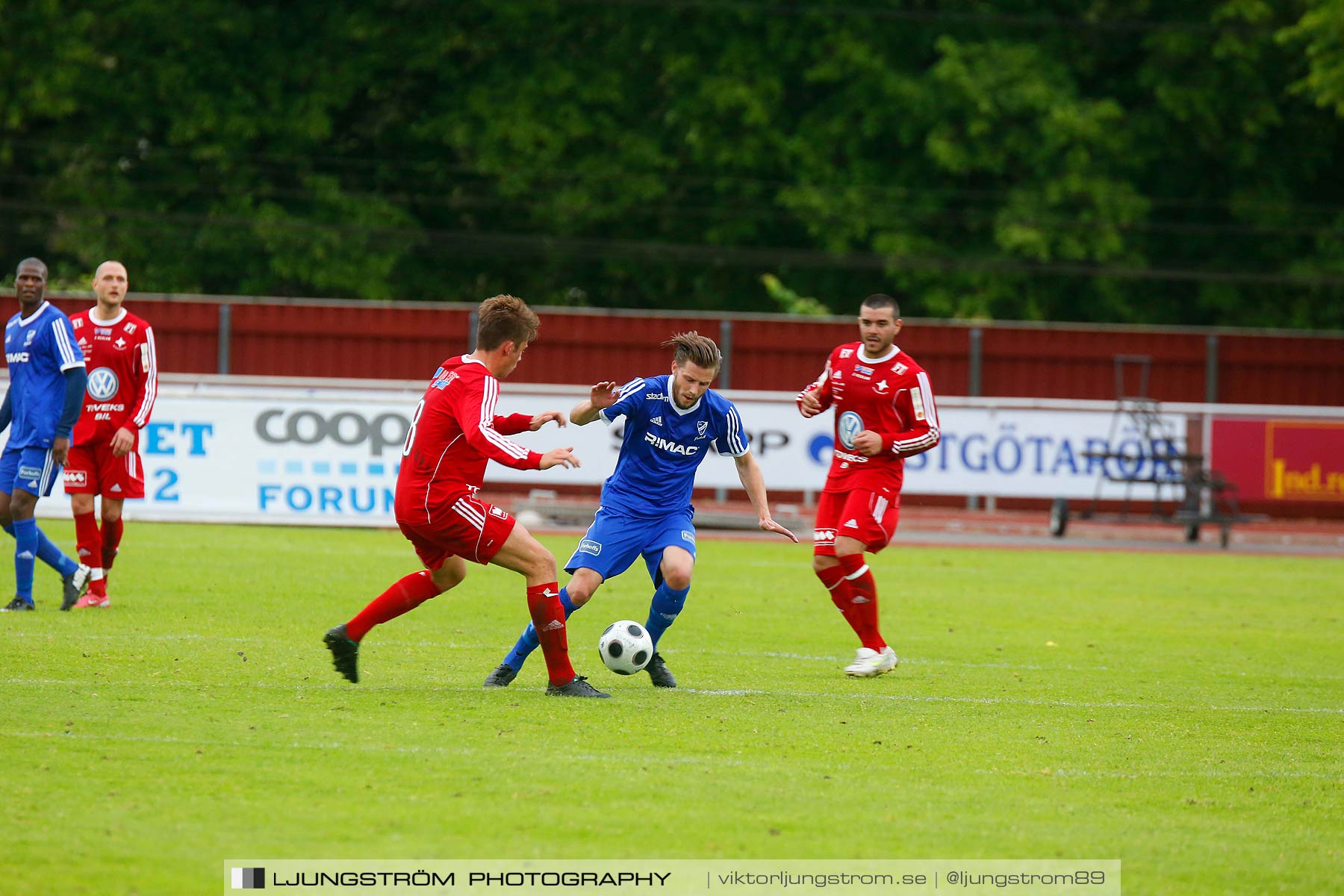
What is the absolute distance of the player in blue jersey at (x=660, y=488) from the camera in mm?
7898

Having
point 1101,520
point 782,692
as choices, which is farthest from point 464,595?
point 1101,520

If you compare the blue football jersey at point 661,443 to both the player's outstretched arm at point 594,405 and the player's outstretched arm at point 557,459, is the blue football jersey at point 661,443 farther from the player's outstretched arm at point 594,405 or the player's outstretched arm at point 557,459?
the player's outstretched arm at point 557,459

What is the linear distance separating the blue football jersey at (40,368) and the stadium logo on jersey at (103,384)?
1.69 feet

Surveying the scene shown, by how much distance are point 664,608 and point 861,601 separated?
1427mm

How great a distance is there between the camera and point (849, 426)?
9.22 m

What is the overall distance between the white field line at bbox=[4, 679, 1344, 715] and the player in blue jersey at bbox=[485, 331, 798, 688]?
422mm

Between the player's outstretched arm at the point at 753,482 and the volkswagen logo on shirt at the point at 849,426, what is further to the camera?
the volkswagen logo on shirt at the point at 849,426

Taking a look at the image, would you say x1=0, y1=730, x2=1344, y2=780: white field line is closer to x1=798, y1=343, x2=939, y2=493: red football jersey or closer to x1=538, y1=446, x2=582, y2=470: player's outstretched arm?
x1=538, y1=446, x2=582, y2=470: player's outstretched arm

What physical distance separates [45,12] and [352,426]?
19.5 metres

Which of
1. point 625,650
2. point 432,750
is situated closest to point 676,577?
point 625,650

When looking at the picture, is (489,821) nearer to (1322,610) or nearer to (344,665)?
(344,665)

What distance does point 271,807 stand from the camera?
16.8 feet

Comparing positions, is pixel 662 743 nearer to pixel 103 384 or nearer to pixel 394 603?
pixel 394 603

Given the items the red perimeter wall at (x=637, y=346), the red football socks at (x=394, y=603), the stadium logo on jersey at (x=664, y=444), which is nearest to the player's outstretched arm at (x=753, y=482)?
the stadium logo on jersey at (x=664, y=444)
